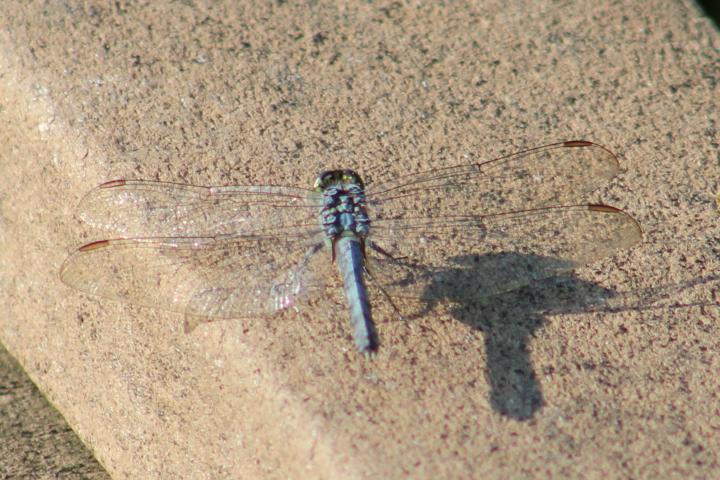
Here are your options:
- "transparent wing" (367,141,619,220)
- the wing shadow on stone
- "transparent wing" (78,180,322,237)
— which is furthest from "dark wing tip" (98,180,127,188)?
the wing shadow on stone

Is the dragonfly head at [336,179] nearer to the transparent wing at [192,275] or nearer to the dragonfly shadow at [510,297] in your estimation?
the transparent wing at [192,275]

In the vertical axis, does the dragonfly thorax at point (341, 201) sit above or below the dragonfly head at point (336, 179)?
below

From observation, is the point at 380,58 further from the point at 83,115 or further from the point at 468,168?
the point at 83,115

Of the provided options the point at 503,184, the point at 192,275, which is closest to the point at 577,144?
the point at 503,184

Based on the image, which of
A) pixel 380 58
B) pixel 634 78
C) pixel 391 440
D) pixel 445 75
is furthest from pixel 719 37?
pixel 391 440

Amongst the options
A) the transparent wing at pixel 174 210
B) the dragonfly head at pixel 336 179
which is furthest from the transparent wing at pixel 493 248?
the transparent wing at pixel 174 210

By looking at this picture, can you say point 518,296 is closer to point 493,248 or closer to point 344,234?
point 493,248

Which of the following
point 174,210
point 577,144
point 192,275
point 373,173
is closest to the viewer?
point 192,275
